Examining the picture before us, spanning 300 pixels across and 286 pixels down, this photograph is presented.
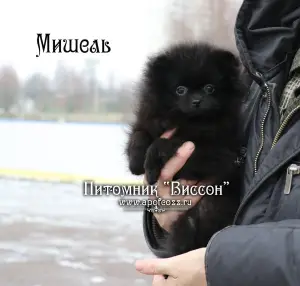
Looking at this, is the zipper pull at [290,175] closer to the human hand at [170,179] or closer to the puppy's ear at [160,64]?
the human hand at [170,179]

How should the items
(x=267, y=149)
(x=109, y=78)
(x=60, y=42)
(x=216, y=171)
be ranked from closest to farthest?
(x=267, y=149) < (x=216, y=171) < (x=60, y=42) < (x=109, y=78)

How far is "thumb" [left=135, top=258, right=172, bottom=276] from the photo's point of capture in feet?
2.38

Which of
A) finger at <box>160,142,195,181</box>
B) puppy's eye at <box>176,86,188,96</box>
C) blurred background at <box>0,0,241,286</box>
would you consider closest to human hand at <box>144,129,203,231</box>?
finger at <box>160,142,195,181</box>

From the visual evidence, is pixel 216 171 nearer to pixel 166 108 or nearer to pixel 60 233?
pixel 166 108

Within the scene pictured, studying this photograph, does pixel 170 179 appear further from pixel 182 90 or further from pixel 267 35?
pixel 267 35

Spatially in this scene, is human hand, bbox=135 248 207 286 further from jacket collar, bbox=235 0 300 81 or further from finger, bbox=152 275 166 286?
jacket collar, bbox=235 0 300 81

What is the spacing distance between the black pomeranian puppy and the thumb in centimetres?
16

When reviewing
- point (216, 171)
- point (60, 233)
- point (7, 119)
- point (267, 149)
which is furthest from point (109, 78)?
point (267, 149)

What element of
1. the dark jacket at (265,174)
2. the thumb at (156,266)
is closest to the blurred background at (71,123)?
the dark jacket at (265,174)

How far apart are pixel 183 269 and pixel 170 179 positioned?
11.0 inches

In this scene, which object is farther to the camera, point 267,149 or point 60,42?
point 60,42

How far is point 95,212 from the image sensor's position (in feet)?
6.42

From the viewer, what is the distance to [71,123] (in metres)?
2.01

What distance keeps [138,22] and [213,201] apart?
3.86 ft
